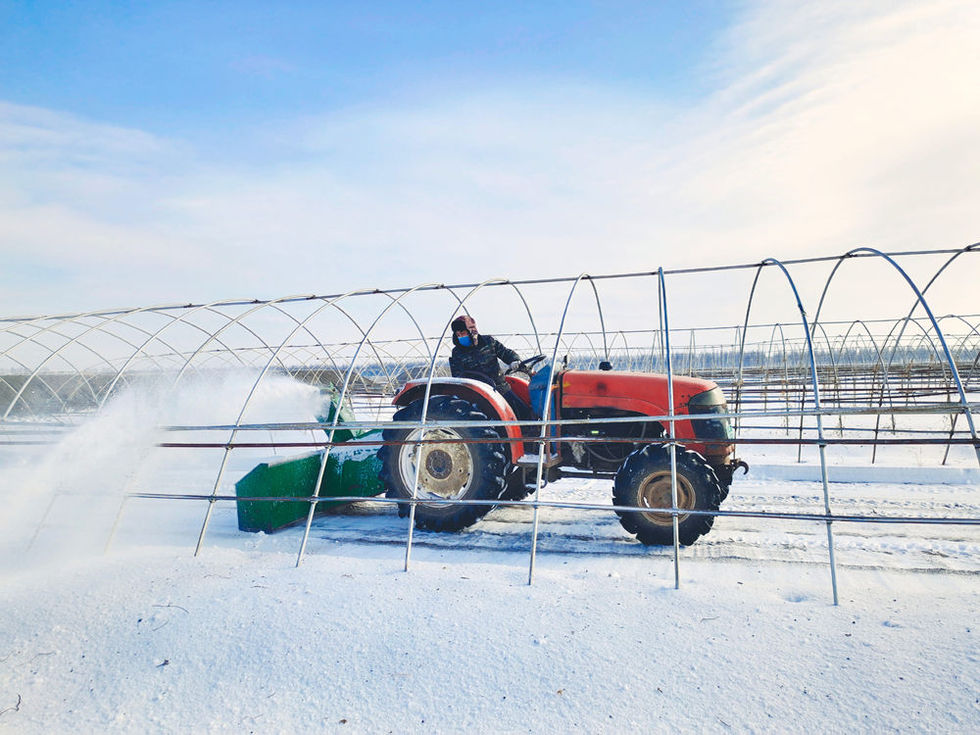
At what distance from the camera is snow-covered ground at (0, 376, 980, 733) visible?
2756 millimetres

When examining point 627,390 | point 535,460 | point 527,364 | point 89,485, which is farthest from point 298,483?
point 627,390

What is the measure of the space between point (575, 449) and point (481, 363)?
125cm

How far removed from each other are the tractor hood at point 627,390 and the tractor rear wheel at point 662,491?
47 cm

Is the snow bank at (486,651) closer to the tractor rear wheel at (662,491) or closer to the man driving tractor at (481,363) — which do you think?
the tractor rear wheel at (662,491)

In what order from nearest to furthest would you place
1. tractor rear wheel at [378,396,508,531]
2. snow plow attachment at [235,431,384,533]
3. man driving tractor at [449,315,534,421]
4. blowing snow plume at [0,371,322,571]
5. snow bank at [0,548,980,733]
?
snow bank at [0,548,980,733]
blowing snow plume at [0,371,322,571]
tractor rear wheel at [378,396,508,531]
snow plow attachment at [235,431,384,533]
man driving tractor at [449,315,534,421]

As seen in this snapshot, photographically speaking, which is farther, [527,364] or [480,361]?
[527,364]

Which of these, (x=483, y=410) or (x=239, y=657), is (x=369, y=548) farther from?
(x=239, y=657)

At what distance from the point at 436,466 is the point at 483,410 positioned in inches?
28.9

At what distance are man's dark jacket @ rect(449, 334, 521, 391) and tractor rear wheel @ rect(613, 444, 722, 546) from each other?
1.57m

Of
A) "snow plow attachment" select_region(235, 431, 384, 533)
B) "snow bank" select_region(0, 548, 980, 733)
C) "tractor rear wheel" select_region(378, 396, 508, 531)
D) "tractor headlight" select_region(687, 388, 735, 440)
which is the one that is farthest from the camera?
"snow plow attachment" select_region(235, 431, 384, 533)

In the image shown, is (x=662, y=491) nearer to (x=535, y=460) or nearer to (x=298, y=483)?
(x=535, y=460)

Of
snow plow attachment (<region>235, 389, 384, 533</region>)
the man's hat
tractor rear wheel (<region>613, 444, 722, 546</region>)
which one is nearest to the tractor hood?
tractor rear wheel (<region>613, 444, 722, 546</region>)

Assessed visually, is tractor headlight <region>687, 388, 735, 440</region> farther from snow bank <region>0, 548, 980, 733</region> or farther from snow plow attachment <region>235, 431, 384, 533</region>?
snow plow attachment <region>235, 431, 384, 533</region>

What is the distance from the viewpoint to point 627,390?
5531 millimetres
